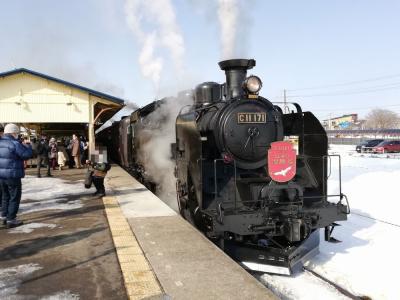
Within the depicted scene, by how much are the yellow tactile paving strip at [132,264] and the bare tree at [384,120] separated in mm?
111654

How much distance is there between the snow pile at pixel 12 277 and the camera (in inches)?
143

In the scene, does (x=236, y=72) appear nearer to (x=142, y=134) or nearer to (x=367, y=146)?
(x=142, y=134)

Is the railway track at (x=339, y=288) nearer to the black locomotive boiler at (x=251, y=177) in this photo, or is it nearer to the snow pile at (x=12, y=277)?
the black locomotive boiler at (x=251, y=177)

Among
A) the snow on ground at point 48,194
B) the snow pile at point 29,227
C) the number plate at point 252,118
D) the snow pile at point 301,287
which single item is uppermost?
the number plate at point 252,118

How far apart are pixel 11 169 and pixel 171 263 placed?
3.14m

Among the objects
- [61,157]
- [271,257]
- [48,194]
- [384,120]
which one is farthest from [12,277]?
[384,120]

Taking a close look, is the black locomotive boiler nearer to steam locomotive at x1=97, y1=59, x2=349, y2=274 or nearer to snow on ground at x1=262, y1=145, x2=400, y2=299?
steam locomotive at x1=97, y1=59, x2=349, y2=274

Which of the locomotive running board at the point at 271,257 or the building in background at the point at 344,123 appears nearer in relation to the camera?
the locomotive running board at the point at 271,257

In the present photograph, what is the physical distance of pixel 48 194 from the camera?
A: 9.60 metres

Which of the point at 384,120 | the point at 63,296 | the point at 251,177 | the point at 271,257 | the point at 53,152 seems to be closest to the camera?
the point at 63,296

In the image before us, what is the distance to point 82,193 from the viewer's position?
31.6 ft

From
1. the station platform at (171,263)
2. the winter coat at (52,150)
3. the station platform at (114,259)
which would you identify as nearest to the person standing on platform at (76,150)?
the winter coat at (52,150)

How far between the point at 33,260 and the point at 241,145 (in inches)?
128

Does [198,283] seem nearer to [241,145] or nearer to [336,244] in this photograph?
A: [241,145]
